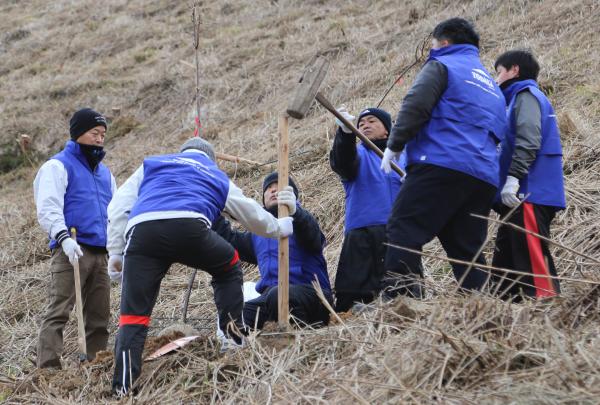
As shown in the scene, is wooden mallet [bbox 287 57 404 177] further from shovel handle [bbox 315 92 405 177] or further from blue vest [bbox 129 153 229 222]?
blue vest [bbox 129 153 229 222]

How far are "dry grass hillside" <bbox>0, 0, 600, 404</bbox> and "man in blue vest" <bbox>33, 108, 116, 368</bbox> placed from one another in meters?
0.36

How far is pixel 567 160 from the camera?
6.99 metres

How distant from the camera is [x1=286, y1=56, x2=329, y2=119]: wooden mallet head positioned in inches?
180

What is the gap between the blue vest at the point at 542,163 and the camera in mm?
4812

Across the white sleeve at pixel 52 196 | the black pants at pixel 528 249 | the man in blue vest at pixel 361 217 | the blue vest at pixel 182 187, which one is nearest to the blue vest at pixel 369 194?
the man in blue vest at pixel 361 217

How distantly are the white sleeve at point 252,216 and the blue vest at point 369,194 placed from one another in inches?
25.2

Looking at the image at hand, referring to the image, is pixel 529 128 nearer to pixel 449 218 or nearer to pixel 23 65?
pixel 449 218

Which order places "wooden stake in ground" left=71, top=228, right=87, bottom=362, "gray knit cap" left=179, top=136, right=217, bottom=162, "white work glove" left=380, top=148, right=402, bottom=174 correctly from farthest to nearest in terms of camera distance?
"wooden stake in ground" left=71, top=228, right=87, bottom=362 < "gray knit cap" left=179, top=136, right=217, bottom=162 < "white work glove" left=380, top=148, right=402, bottom=174

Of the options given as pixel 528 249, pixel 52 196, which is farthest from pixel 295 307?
pixel 52 196

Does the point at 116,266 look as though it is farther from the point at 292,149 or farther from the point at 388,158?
the point at 292,149

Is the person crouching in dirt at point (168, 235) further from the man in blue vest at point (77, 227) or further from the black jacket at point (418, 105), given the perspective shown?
the man in blue vest at point (77, 227)

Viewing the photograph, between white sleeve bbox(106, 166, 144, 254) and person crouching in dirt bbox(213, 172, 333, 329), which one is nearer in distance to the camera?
white sleeve bbox(106, 166, 144, 254)

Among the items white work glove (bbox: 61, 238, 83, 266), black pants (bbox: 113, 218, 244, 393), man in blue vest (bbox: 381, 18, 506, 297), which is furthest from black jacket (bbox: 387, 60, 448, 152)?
white work glove (bbox: 61, 238, 83, 266)

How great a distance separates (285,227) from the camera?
15.5 feet
